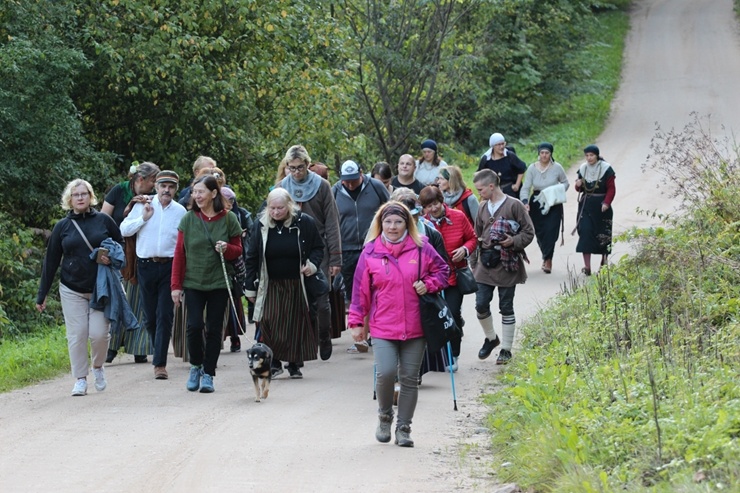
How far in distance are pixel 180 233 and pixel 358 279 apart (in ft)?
9.16

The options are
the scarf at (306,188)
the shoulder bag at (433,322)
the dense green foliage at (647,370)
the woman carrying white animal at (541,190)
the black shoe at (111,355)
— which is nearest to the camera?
the dense green foliage at (647,370)

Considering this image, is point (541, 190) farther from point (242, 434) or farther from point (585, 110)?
point (585, 110)

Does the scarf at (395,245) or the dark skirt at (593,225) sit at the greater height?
the dark skirt at (593,225)

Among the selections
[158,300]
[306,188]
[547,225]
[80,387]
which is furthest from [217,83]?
[80,387]

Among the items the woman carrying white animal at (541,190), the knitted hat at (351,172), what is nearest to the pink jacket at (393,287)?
the knitted hat at (351,172)

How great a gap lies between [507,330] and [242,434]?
413 centimetres

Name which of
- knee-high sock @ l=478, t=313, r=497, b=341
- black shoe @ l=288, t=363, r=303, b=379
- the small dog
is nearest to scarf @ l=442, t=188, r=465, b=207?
knee-high sock @ l=478, t=313, r=497, b=341

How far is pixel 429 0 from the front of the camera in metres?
21.8

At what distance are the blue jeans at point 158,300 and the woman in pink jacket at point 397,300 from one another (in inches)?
139

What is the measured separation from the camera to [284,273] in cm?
1094

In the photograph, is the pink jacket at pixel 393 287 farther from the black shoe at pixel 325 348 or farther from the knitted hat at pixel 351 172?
the knitted hat at pixel 351 172

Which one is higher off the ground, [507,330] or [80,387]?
[507,330]

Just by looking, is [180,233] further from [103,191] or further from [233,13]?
[233,13]

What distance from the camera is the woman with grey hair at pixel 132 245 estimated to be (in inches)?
476
